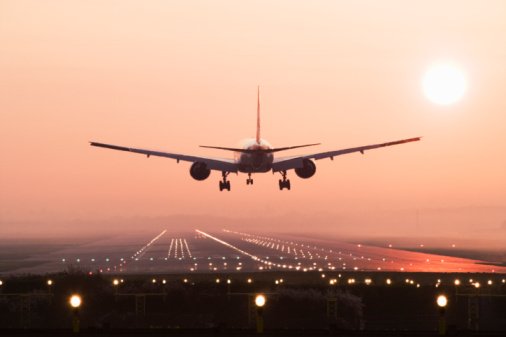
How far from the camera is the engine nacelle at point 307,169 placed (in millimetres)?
94625

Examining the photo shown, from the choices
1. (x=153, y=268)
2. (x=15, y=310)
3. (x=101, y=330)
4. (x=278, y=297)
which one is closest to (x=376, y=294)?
(x=278, y=297)

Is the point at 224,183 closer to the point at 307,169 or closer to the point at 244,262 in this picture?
the point at 307,169

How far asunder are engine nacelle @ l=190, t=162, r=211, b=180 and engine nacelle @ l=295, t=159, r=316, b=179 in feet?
30.6

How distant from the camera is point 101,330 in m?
46.0

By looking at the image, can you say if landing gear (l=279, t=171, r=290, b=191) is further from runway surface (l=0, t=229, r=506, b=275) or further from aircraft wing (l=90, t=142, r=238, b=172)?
runway surface (l=0, t=229, r=506, b=275)

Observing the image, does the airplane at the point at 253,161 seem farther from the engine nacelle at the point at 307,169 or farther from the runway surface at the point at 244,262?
the runway surface at the point at 244,262

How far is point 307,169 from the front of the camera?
3728 inches

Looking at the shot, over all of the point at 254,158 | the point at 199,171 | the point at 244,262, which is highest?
the point at 254,158

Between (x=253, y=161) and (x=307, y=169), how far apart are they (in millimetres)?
6420

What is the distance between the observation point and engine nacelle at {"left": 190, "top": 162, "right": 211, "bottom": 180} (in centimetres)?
9244

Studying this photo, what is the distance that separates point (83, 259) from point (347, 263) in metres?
48.9

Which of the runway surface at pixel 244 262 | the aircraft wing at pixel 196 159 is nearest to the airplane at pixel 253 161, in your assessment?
the aircraft wing at pixel 196 159

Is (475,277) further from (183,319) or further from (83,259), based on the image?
(83,259)

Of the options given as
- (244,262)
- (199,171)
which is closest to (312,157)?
(199,171)
